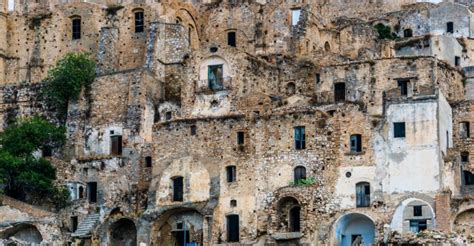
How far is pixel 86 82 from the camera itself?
279 ft

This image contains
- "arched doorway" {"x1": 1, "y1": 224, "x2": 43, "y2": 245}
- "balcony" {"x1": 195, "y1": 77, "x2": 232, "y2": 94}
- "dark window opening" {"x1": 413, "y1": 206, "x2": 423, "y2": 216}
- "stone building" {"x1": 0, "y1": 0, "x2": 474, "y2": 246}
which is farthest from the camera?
"balcony" {"x1": 195, "y1": 77, "x2": 232, "y2": 94}

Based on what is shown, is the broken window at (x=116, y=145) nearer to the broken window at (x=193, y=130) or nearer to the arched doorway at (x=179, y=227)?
the broken window at (x=193, y=130)

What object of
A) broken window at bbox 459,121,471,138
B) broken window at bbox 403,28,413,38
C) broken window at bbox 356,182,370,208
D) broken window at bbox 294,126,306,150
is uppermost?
broken window at bbox 403,28,413,38

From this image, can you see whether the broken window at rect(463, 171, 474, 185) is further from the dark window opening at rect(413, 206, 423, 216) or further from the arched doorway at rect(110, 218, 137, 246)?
the arched doorway at rect(110, 218, 137, 246)

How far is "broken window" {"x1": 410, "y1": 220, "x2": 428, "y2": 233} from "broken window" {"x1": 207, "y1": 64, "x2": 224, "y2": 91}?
16312mm

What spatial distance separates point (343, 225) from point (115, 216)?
46.6 feet

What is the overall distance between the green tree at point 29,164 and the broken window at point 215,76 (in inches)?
422

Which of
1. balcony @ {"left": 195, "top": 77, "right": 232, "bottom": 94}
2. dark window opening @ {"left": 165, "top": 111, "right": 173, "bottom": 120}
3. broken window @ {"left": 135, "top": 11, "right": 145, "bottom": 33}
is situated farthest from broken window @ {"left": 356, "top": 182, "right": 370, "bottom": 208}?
broken window @ {"left": 135, "top": 11, "right": 145, "bottom": 33}

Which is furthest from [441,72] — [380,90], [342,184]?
[342,184]

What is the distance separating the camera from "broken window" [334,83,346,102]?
8000cm

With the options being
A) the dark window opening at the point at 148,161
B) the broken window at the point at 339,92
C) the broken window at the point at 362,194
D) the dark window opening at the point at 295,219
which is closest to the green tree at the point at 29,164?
the dark window opening at the point at 148,161

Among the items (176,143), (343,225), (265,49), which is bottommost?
(343,225)

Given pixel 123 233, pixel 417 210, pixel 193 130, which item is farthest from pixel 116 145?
Answer: pixel 417 210

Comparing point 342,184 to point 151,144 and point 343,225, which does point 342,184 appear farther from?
point 151,144
